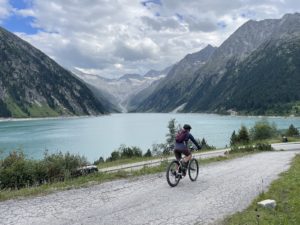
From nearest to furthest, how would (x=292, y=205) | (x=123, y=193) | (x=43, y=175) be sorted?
(x=292, y=205), (x=123, y=193), (x=43, y=175)

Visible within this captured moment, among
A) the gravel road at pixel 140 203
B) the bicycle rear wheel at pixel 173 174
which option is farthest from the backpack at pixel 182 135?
the gravel road at pixel 140 203

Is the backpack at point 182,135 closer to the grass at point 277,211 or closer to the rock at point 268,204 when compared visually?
the grass at point 277,211

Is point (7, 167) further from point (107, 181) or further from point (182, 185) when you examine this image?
point (182, 185)

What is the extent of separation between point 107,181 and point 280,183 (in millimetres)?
8048

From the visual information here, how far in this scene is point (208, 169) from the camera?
81.0 feet

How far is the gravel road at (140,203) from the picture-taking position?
1181cm

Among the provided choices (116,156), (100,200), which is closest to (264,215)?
(100,200)

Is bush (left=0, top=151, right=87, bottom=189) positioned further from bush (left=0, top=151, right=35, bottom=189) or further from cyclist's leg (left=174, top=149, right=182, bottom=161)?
cyclist's leg (left=174, top=149, right=182, bottom=161)

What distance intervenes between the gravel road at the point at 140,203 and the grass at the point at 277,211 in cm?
52

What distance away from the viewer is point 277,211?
12.6 meters

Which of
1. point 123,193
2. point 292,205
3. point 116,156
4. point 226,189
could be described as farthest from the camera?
point 116,156

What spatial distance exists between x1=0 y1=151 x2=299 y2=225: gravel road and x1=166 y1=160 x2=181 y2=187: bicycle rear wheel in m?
0.29

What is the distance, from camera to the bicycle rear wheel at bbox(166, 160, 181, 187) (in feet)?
57.4

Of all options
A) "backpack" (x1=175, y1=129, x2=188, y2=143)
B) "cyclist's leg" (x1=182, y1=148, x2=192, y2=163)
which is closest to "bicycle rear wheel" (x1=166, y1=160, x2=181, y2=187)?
"cyclist's leg" (x1=182, y1=148, x2=192, y2=163)
